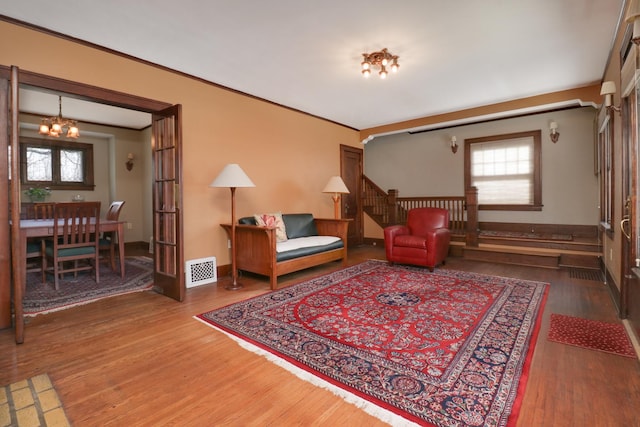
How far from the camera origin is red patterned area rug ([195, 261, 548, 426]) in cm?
161

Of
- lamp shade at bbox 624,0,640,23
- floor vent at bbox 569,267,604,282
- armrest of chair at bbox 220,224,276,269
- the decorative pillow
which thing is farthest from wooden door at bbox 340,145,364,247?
lamp shade at bbox 624,0,640,23

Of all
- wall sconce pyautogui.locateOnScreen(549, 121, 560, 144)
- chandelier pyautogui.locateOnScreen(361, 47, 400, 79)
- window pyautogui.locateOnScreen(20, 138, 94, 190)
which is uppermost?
chandelier pyautogui.locateOnScreen(361, 47, 400, 79)

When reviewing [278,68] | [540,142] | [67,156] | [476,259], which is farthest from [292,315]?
[67,156]

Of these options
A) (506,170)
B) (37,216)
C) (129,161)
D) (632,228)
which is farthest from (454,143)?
(37,216)

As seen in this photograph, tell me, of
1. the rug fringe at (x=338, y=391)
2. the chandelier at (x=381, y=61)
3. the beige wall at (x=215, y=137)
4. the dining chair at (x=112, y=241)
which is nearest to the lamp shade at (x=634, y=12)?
the chandelier at (x=381, y=61)

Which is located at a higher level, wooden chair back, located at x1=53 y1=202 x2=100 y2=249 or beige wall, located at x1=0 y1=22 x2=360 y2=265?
beige wall, located at x1=0 y1=22 x2=360 y2=265

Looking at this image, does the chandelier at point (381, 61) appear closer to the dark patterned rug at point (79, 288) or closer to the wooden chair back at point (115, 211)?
the dark patterned rug at point (79, 288)

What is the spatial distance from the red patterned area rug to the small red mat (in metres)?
0.17

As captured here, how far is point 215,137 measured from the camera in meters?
4.21

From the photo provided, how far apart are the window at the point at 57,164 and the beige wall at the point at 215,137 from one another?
388cm

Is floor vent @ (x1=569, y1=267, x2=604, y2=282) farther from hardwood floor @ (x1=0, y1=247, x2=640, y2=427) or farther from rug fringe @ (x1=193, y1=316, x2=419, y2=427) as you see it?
rug fringe @ (x1=193, y1=316, x2=419, y2=427)

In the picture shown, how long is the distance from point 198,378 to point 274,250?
1931mm

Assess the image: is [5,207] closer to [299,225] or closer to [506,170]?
[299,225]

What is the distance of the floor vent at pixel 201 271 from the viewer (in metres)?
3.81
